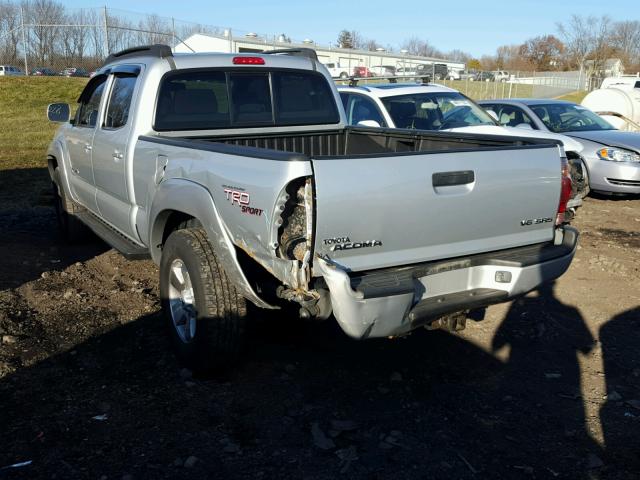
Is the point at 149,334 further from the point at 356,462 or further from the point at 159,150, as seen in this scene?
the point at 356,462

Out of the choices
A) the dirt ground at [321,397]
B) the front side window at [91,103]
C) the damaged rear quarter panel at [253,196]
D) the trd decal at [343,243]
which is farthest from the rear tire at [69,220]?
the trd decal at [343,243]

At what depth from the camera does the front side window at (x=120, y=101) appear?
16.4 ft

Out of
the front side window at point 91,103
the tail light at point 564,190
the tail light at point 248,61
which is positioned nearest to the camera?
the tail light at point 564,190

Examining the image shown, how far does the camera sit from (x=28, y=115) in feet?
71.7

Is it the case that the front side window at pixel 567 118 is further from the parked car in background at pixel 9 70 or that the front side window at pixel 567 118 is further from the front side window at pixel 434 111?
the parked car in background at pixel 9 70

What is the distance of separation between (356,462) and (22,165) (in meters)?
11.6

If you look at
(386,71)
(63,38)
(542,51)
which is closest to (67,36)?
(63,38)

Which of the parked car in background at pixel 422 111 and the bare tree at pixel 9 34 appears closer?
the parked car in background at pixel 422 111

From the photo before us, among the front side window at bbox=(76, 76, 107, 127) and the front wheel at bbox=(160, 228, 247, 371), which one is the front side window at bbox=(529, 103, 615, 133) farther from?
the front wheel at bbox=(160, 228, 247, 371)

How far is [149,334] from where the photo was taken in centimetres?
462

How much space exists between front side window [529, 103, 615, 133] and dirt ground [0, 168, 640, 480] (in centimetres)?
586

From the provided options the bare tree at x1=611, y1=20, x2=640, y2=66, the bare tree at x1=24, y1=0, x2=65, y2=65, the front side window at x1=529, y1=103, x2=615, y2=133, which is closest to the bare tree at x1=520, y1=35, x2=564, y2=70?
the bare tree at x1=611, y1=20, x2=640, y2=66

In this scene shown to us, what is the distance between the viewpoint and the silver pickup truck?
3.07 metres

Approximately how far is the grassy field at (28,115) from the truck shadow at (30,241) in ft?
10.4
